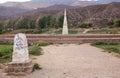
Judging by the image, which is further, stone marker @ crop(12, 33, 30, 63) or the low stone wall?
the low stone wall

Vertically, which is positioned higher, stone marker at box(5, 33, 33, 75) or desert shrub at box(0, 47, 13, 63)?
stone marker at box(5, 33, 33, 75)

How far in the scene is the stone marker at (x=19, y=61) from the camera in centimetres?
1234

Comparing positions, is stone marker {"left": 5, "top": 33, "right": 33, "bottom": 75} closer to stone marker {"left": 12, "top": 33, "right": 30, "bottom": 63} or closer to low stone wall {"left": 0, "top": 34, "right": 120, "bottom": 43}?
stone marker {"left": 12, "top": 33, "right": 30, "bottom": 63}

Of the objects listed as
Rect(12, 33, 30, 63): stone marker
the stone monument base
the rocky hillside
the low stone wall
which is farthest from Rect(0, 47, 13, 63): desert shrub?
the rocky hillside

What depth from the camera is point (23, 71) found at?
1234cm

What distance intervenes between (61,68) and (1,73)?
2669 millimetres

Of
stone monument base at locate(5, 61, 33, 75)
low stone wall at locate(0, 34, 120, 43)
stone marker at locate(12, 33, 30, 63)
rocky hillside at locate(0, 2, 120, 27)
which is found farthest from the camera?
rocky hillside at locate(0, 2, 120, 27)

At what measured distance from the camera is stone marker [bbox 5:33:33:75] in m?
12.3

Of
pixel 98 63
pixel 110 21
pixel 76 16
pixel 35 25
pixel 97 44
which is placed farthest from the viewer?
pixel 76 16

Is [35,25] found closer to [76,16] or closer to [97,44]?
[76,16]

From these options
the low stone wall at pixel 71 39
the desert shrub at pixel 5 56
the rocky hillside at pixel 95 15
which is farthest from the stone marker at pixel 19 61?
the rocky hillside at pixel 95 15

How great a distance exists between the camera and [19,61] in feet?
41.5

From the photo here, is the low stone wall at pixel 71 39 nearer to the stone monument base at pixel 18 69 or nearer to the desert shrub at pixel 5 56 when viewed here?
the desert shrub at pixel 5 56

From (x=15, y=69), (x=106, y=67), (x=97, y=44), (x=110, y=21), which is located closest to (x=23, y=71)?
(x=15, y=69)
